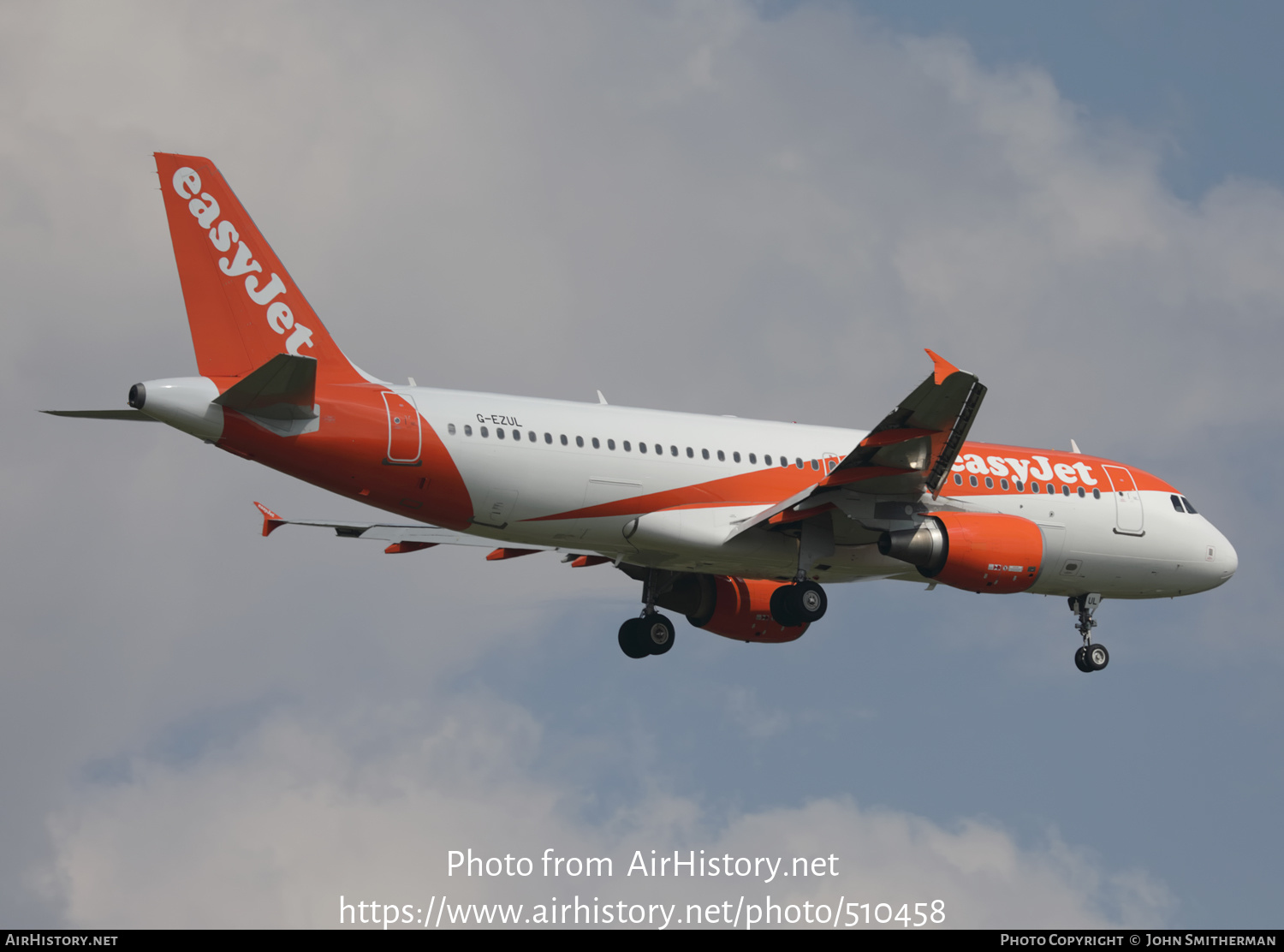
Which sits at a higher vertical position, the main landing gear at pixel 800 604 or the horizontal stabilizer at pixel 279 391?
the main landing gear at pixel 800 604

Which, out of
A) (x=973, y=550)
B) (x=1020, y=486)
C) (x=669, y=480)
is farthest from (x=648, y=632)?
(x=1020, y=486)

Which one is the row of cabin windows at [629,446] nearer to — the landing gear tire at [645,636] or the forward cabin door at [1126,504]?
the landing gear tire at [645,636]

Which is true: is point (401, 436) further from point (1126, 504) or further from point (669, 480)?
point (1126, 504)

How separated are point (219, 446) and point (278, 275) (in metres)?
3.40

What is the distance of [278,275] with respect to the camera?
26500 mm

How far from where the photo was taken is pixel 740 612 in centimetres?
3356

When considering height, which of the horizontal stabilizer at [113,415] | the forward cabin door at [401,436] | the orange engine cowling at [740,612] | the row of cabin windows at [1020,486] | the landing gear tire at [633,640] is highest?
the row of cabin windows at [1020,486]

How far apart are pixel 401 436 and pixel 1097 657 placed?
16079 mm

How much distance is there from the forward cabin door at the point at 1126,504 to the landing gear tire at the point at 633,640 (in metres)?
10.2

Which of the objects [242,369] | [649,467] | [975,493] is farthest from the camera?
[975,493]

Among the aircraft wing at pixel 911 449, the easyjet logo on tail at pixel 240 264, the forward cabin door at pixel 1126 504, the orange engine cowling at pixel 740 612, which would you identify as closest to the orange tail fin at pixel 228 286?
the easyjet logo on tail at pixel 240 264

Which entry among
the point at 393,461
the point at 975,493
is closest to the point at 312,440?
the point at 393,461

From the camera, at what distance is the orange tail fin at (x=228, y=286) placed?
25609 millimetres

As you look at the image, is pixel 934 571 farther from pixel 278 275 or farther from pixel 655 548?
pixel 278 275
